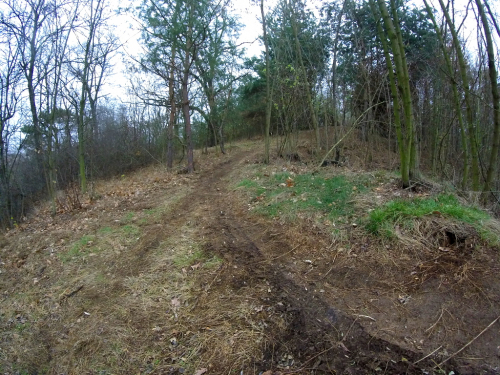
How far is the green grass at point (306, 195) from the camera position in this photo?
5.54 meters

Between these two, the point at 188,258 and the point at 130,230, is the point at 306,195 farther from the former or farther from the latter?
the point at 130,230

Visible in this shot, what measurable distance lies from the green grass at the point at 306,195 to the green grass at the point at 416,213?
621 millimetres

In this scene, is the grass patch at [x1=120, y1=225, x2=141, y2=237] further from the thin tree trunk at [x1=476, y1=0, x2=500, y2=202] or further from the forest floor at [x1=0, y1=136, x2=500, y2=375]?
the thin tree trunk at [x1=476, y1=0, x2=500, y2=202]

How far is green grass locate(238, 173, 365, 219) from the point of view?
554 cm

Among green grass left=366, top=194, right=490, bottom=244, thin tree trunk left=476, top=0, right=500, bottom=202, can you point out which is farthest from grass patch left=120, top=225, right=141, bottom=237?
thin tree trunk left=476, top=0, right=500, bottom=202

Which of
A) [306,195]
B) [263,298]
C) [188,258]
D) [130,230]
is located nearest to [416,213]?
[306,195]

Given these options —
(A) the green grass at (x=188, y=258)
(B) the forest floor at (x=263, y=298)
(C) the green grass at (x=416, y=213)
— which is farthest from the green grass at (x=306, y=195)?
(A) the green grass at (x=188, y=258)

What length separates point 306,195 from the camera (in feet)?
21.0

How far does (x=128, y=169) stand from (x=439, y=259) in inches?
796

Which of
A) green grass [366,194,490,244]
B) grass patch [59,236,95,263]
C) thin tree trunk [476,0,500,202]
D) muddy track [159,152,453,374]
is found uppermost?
thin tree trunk [476,0,500,202]

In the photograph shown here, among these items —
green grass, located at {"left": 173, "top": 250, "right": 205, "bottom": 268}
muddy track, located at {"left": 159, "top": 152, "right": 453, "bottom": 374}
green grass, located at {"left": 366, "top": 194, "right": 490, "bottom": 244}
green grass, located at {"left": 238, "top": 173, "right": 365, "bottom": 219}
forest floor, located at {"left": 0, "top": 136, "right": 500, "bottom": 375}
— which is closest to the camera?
muddy track, located at {"left": 159, "top": 152, "right": 453, "bottom": 374}

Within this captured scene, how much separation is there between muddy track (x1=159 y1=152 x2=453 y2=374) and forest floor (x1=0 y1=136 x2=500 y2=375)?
1 cm

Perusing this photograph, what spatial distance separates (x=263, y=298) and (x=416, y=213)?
246cm

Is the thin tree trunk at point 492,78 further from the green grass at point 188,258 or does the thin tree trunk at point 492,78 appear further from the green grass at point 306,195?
the green grass at point 188,258
